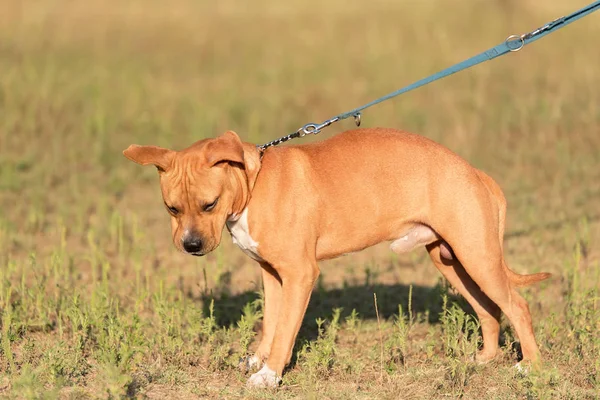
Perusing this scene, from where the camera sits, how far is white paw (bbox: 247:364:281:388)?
614cm

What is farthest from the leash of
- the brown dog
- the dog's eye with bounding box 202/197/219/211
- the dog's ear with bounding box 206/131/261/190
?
the dog's eye with bounding box 202/197/219/211

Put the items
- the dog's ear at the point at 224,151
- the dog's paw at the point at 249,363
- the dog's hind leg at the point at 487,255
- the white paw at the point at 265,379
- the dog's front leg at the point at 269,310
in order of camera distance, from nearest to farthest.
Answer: the dog's ear at the point at 224,151
the white paw at the point at 265,379
the dog's hind leg at the point at 487,255
the dog's paw at the point at 249,363
the dog's front leg at the point at 269,310

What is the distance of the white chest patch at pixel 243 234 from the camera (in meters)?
Answer: 6.16

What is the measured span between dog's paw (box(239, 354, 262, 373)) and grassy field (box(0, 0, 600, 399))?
0.10 metres

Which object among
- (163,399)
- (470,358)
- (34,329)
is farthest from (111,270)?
(470,358)

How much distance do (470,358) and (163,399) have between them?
229cm

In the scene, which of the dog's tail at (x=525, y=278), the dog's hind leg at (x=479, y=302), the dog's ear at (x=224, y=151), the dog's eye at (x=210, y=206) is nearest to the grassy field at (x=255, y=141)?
the dog's hind leg at (x=479, y=302)

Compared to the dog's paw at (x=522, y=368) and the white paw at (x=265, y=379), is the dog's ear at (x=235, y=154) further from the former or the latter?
the dog's paw at (x=522, y=368)

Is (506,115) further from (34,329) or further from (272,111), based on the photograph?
(34,329)

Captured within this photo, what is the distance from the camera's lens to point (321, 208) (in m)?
6.36

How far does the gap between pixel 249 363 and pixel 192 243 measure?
136 cm

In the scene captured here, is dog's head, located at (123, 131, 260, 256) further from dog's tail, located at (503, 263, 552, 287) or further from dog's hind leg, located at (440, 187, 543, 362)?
dog's tail, located at (503, 263, 552, 287)

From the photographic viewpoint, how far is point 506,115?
13.9 m

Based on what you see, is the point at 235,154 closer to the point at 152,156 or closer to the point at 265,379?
the point at 152,156
